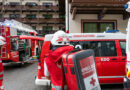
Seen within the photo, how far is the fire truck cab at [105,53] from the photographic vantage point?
567 cm

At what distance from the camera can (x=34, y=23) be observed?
42750mm

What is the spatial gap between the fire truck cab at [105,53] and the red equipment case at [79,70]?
304 centimetres

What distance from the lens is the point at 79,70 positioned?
8.20 feet

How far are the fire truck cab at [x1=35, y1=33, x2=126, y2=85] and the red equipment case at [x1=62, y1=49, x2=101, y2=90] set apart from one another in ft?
9.96

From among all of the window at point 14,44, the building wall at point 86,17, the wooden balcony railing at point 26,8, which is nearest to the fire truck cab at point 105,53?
the window at point 14,44

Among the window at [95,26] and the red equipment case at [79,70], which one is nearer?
the red equipment case at [79,70]

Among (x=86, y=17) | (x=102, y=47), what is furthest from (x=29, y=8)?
(x=102, y=47)

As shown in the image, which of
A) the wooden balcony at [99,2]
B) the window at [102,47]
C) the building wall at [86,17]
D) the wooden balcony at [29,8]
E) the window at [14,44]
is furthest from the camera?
the wooden balcony at [29,8]

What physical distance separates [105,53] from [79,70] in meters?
3.59

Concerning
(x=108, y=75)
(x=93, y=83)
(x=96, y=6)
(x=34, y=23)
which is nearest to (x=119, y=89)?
(x=108, y=75)

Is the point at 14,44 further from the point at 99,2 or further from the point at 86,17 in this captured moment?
the point at 99,2

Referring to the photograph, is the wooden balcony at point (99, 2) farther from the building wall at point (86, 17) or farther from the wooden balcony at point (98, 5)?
the building wall at point (86, 17)

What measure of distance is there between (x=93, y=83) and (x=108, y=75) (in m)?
3.24

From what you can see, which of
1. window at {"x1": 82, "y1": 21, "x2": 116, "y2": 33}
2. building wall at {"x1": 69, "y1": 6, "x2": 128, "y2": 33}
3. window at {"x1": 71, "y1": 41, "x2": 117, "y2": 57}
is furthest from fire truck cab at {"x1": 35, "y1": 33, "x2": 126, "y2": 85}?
window at {"x1": 82, "y1": 21, "x2": 116, "y2": 33}
